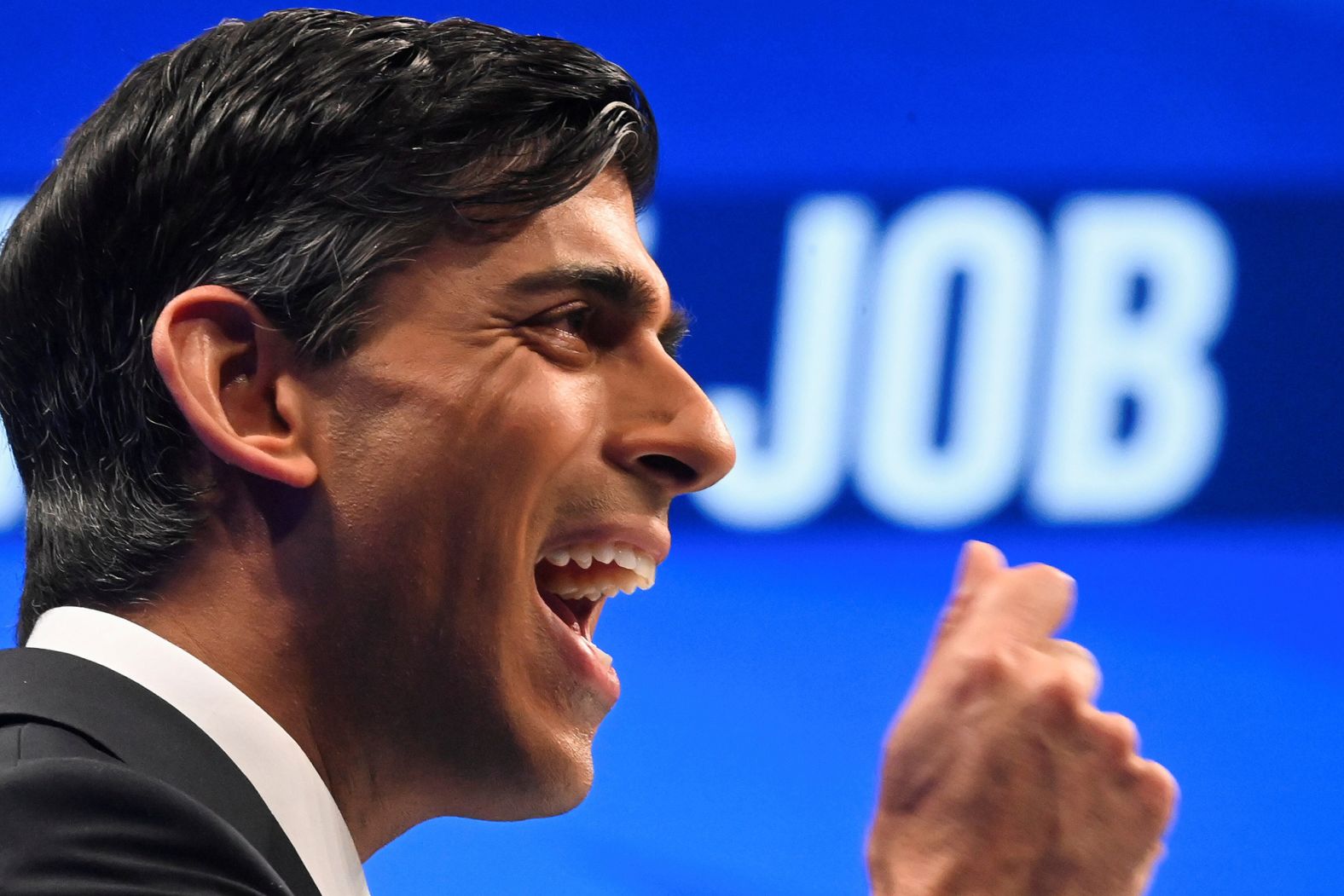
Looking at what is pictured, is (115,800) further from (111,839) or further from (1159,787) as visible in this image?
(1159,787)

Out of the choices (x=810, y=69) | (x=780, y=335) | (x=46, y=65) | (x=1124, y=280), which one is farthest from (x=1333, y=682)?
(x=46, y=65)

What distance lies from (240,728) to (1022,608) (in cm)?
38

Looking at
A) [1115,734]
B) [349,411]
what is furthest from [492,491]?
[1115,734]

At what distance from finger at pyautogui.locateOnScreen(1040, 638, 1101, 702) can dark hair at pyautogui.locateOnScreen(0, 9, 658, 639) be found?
369 millimetres

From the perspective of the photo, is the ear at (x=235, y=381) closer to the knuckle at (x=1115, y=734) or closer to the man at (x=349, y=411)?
the man at (x=349, y=411)

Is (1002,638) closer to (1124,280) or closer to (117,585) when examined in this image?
(117,585)

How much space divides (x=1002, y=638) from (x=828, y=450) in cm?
112

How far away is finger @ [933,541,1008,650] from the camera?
0.73m

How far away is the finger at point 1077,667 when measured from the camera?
2.24 feet

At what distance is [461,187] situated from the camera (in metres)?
0.86

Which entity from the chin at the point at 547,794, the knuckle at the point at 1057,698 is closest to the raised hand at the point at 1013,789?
the knuckle at the point at 1057,698

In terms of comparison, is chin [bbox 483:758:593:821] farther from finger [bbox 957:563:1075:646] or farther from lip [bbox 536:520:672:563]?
finger [bbox 957:563:1075:646]

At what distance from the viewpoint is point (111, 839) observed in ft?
1.93

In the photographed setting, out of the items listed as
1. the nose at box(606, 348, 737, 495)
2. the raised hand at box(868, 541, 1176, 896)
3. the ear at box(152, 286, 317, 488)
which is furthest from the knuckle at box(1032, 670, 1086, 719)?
the ear at box(152, 286, 317, 488)
